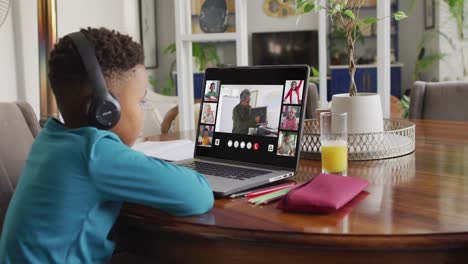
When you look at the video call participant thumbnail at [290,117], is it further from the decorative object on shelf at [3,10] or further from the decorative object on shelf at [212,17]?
the decorative object on shelf at [212,17]

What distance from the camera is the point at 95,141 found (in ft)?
3.16

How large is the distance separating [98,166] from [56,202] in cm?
10

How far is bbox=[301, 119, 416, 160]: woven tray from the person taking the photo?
4.74ft

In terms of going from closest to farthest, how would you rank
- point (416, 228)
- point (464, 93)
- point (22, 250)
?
1. point (416, 228)
2. point (22, 250)
3. point (464, 93)

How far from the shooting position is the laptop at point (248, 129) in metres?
1.25

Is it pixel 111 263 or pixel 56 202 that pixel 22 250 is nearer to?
pixel 56 202

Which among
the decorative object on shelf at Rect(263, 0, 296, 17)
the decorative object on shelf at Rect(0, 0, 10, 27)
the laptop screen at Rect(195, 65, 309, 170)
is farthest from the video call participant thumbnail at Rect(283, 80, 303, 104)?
the decorative object on shelf at Rect(263, 0, 296, 17)

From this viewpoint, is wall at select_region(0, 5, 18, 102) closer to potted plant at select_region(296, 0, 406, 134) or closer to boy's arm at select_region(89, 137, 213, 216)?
potted plant at select_region(296, 0, 406, 134)

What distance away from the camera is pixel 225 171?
129 centimetres

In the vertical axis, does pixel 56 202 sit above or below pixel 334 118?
below

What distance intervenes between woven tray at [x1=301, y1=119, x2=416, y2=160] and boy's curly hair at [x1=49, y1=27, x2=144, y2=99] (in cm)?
57

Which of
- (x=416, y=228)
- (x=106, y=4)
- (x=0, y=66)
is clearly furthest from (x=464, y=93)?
(x=106, y=4)

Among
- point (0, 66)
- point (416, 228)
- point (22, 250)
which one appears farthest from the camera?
point (0, 66)

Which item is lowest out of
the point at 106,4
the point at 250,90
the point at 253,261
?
the point at 253,261
